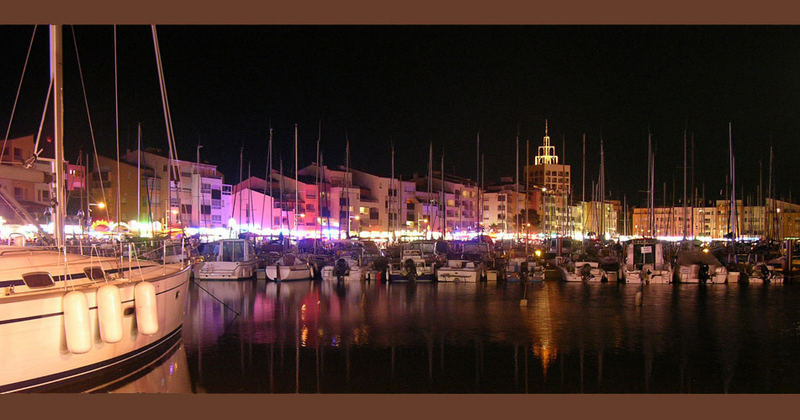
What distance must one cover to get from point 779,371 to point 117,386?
42.2 feet

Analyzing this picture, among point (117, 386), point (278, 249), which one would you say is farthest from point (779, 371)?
point (278, 249)

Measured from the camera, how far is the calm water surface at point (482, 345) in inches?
435

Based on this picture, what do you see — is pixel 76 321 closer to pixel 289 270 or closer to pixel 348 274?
pixel 289 270

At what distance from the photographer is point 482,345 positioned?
47.4ft

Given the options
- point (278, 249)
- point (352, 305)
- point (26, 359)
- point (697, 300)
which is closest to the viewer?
point (26, 359)

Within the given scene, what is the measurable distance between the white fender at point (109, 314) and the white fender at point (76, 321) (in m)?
0.41

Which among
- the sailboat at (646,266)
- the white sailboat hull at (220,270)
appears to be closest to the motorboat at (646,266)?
the sailboat at (646,266)

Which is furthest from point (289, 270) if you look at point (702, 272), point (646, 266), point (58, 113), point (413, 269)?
point (702, 272)

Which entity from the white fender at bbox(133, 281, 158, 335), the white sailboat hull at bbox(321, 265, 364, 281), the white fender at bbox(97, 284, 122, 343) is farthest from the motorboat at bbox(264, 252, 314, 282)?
the white fender at bbox(97, 284, 122, 343)

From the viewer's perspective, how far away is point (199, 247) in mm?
38281

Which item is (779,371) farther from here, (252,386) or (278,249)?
(278,249)

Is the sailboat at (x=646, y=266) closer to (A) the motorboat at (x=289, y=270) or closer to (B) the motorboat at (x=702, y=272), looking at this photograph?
(B) the motorboat at (x=702, y=272)

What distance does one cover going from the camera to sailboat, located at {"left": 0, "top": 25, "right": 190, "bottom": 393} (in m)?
9.44

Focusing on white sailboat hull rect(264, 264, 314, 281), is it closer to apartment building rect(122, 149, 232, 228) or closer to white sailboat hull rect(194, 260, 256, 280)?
white sailboat hull rect(194, 260, 256, 280)
